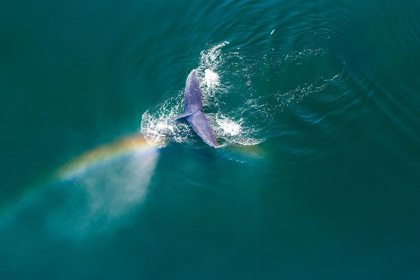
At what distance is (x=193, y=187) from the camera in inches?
650

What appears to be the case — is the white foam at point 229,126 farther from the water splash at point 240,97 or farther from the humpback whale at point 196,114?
the humpback whale at point 196,114

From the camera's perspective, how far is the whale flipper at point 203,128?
16.5 metres

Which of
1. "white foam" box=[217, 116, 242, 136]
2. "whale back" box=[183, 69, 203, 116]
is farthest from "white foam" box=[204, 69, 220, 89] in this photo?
"white foam" box=[217, 116, 242, 136]

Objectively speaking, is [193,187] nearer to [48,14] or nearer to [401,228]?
[401,228]

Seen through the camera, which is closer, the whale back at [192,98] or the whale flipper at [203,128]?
the whale flipper at [203,128]

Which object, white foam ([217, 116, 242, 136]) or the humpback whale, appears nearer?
the humpback whale

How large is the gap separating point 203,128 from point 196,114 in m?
0.78

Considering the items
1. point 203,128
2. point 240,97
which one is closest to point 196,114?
point 203,128

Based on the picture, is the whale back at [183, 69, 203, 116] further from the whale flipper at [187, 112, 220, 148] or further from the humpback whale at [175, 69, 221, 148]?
the whale flipper at [187, 112, 220, 148]

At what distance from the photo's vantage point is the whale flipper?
16469 mm

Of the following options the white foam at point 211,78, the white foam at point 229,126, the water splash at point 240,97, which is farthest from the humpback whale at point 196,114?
the white foam at point 211,78

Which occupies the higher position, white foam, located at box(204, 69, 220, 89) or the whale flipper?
white foam, located at box(204, 69, 220, 89)

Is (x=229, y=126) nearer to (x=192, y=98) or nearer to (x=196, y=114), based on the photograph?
(x=196, y=114)

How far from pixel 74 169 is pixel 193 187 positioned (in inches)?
238
